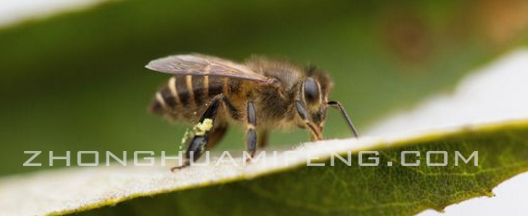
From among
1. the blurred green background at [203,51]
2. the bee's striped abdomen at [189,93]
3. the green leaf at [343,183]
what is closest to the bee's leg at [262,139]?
the blurred green background at [203,51]

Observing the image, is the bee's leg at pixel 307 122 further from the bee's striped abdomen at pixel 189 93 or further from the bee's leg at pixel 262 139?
the bee's leg at pixel 262 139

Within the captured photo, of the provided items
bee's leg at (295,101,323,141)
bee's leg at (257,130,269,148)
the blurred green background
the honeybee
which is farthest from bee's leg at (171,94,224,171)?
the blurred green background

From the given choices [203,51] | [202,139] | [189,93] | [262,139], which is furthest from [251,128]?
[203,51]

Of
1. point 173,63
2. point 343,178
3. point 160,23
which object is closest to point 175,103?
point 173,63

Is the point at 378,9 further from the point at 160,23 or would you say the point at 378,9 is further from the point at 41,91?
the point at 41,91

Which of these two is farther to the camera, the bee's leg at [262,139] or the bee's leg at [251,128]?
the bee's leg at [262,139]

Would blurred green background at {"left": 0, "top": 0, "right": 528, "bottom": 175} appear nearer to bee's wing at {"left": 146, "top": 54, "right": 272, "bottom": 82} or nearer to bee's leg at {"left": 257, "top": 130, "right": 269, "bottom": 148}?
bee's leg at {"left": 257, "top": 130, "right": 269, "bottom": 148}

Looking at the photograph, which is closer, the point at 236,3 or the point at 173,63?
the point at 173,63

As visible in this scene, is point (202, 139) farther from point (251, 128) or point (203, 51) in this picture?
point (203, 51)
